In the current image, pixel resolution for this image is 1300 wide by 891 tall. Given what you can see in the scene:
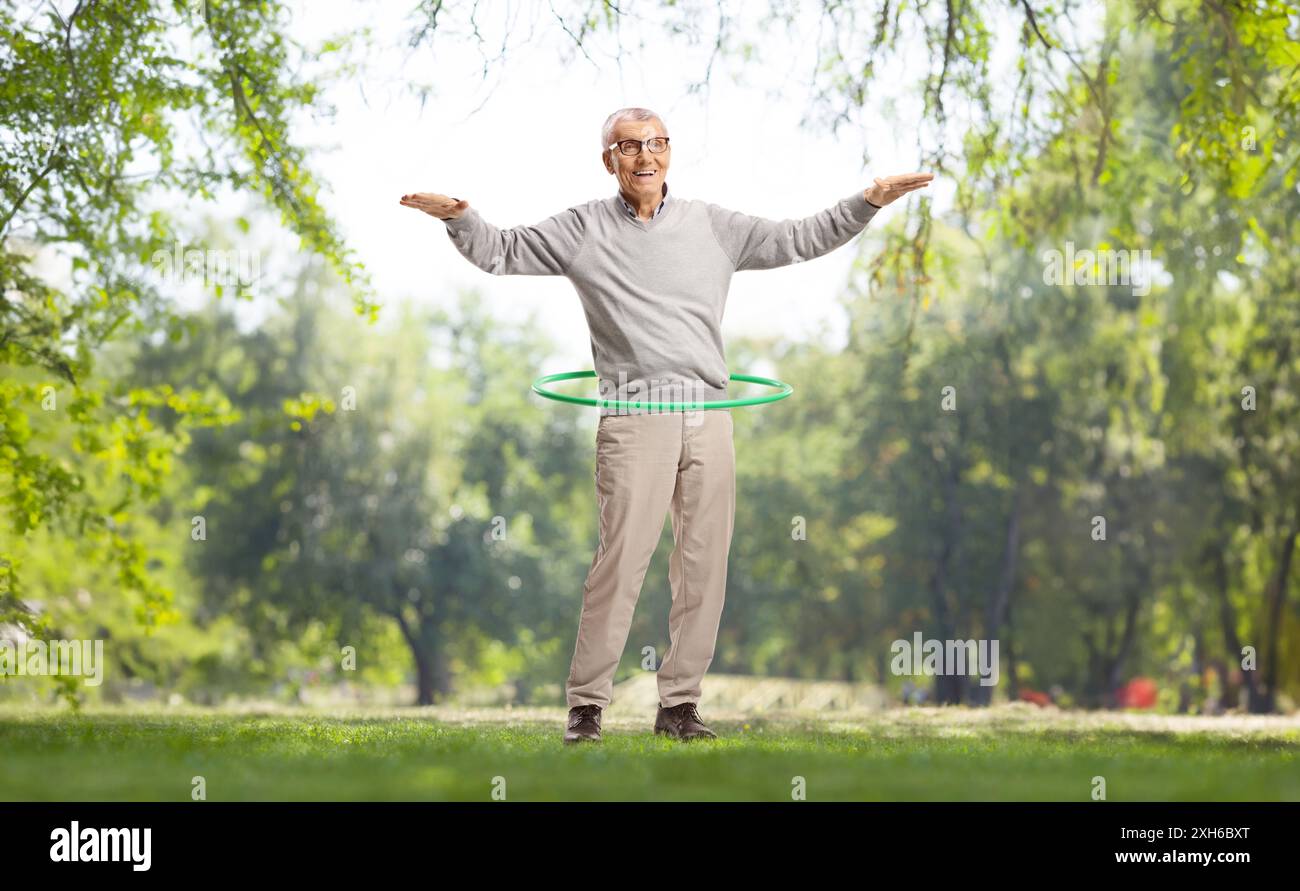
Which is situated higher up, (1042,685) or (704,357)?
(704,357)

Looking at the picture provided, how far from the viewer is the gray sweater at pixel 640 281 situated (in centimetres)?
494

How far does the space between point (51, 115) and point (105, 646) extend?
18.7 metres

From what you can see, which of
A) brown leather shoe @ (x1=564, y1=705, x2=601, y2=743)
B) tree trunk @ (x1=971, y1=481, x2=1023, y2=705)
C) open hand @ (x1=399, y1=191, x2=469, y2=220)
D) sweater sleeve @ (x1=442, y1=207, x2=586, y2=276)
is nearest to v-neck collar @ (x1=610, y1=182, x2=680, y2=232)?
sweater sleeve @ (x1=442, y1=207, x2=586, y2=276)

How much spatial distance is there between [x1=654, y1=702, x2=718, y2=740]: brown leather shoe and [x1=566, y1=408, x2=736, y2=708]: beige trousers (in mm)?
45

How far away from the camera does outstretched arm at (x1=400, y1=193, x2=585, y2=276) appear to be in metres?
4.73

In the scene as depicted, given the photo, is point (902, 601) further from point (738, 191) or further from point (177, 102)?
point (177, 102)

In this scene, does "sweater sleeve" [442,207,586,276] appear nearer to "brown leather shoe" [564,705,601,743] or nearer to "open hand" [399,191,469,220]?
"open hand" [399,191,469,220]

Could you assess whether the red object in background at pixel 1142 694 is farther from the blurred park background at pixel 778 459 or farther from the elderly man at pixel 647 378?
the elderly man at pixel 647 378

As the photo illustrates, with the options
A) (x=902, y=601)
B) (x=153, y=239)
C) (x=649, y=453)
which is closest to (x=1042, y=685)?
(x=902, y=601)

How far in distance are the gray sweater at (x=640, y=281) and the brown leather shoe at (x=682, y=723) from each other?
120 cm

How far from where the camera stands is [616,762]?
4.27 m

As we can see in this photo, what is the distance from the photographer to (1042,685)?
2661cm

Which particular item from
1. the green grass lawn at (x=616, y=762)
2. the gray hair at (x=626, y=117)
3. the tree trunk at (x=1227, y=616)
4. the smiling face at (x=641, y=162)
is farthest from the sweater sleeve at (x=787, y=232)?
the tree trunk at (x=1227, y=616)

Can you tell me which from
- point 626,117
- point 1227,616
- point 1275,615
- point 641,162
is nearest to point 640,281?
point 641,162
